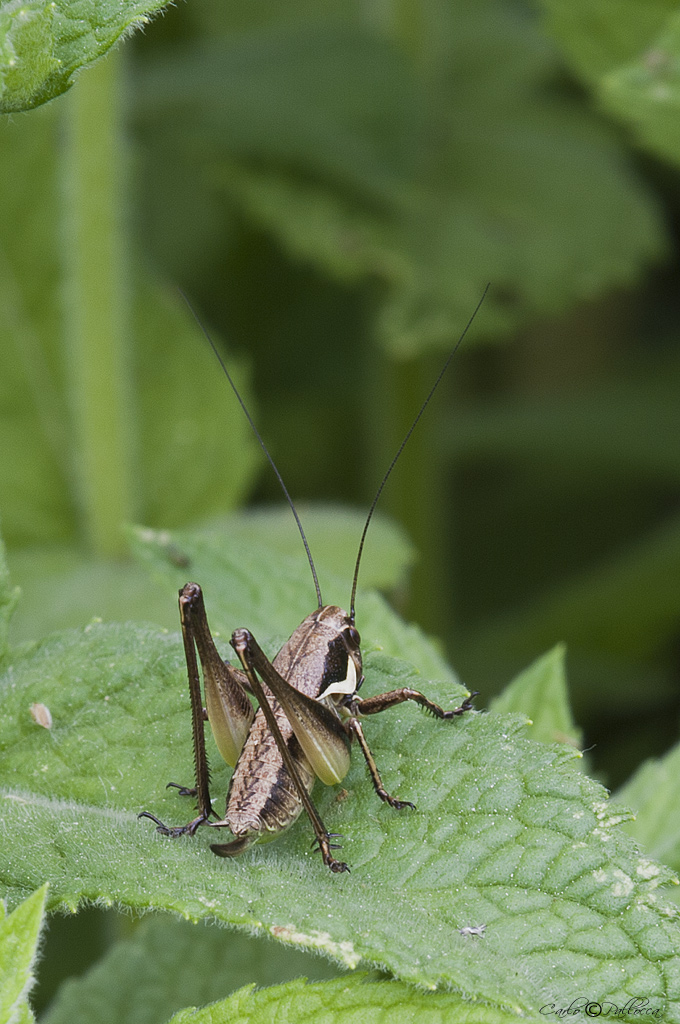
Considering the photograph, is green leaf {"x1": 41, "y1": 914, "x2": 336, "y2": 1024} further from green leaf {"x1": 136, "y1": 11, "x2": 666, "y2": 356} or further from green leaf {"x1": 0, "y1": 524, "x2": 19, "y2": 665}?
green leaf {"x1": 136, "y1": 11, "x2": 666, "y2": 356}

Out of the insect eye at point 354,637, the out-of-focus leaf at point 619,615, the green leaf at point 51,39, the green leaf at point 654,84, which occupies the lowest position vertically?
the out-of-focus leaf at point 619,615

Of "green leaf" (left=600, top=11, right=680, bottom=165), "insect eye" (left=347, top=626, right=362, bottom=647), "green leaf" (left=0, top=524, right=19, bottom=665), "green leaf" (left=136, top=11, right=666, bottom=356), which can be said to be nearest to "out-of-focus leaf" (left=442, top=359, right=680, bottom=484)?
"green leaf" (left=136, top=11, right=666, bottom=356)

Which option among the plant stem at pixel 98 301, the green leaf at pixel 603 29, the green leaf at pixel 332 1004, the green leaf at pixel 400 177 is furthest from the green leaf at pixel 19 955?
the green leaf at pixel 603 29

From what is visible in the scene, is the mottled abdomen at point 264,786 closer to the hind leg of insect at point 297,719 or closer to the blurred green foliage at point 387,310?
the hind leg of insect at point 297,719

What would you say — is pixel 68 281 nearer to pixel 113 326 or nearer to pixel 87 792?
pixel 113 326

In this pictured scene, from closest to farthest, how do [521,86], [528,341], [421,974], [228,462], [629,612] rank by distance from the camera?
[421,974] → [228,462] → [629,612] → [521,86] → [528,341]

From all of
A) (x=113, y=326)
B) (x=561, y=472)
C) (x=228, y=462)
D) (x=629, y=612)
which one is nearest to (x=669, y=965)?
(x=113, y=326)

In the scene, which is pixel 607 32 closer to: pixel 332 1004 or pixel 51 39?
pixel 51 39
